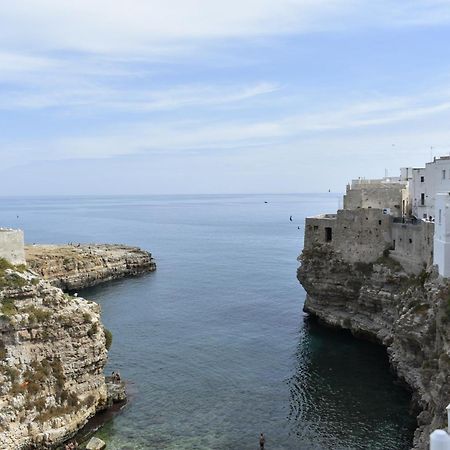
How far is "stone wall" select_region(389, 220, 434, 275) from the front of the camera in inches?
1943

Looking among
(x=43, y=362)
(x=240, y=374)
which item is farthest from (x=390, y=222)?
(x=43, y=362)

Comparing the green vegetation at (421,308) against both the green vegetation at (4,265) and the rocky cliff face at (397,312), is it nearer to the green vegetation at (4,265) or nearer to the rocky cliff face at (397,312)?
the rocky cliff face at (397,312)

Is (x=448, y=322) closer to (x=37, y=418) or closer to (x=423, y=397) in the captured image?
(x=423, y=397)

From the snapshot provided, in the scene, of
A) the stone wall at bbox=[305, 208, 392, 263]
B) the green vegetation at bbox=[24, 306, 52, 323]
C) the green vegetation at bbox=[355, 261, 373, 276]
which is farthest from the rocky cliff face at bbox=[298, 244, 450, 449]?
the green vegetation at bbox=[24, 306, 52, 323]

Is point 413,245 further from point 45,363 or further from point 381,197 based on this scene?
point 45,363

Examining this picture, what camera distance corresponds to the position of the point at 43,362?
36.9 m

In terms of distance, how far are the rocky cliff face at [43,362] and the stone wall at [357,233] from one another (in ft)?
106

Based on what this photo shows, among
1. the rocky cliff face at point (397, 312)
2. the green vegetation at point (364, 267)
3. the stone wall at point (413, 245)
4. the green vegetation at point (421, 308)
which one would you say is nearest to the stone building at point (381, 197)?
the rocky cliff face at point (397, 312)

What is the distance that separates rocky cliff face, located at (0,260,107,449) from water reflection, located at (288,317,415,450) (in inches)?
606

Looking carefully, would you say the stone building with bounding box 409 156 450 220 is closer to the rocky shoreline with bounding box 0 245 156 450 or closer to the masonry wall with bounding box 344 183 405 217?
the masonry wall with bounding box 344 183 405 217

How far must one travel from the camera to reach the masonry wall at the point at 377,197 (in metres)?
65.6

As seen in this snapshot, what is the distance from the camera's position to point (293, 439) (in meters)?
38.1

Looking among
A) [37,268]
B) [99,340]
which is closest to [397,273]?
[99,340]

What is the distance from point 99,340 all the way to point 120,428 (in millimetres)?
6344
